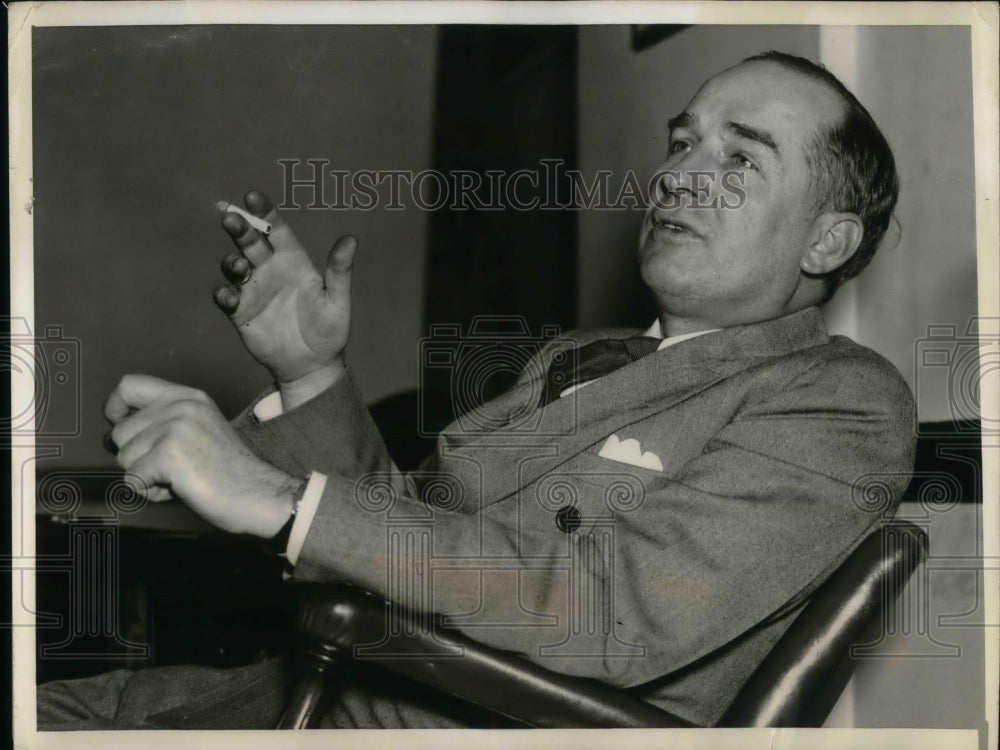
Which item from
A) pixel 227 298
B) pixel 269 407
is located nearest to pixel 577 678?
pixel 269 407

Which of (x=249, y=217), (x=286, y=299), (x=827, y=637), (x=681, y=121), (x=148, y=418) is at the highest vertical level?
(x=681, y=121)

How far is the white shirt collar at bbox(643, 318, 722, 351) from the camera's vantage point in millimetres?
1298

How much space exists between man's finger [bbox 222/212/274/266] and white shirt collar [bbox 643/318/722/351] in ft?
1.57

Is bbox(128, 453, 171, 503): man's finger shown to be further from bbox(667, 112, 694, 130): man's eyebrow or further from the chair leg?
bbox(667, 112, 694, 130): man's eyebrow

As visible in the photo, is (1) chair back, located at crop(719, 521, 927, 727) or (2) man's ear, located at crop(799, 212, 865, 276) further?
→ (2) man's ear, located at crop(799, 212, 865, 276)

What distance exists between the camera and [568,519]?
127 centimetres

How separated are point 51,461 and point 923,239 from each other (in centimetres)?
111

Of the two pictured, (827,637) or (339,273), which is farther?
(339,273)

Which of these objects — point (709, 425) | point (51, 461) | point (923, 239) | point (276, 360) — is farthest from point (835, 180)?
point (51, 461)

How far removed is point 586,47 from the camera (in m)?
1.37

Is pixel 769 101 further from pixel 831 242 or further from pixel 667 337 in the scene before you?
pixel 667 337

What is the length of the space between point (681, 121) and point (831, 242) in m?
0.23

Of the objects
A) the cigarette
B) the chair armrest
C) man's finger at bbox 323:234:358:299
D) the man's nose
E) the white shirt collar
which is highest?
the man's nose

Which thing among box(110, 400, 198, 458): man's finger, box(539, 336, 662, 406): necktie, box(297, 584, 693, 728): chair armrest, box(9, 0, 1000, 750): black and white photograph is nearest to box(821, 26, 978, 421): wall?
box(9, 0, 1000, 750): black and white photograph
